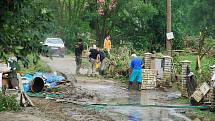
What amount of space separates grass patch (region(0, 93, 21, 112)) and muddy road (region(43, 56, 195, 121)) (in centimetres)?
242

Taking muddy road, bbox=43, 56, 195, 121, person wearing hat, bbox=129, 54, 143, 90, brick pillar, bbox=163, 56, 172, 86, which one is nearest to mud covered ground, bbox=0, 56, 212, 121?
muddy road, bbox=43, 56, 195, 121

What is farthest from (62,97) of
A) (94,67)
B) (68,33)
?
(68,33)

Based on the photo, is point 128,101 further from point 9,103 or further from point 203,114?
point 9,103

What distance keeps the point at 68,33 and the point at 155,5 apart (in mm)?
12180

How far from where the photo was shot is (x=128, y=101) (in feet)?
54.1

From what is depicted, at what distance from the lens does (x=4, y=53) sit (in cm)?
589

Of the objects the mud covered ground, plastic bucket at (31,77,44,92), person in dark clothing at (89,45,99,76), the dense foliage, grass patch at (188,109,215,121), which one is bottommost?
grass patch at (188,109,215,121)

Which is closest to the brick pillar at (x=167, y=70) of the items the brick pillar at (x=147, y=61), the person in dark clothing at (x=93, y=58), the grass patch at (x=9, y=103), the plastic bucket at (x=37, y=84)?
the brick pillar at (x=147, y=61)

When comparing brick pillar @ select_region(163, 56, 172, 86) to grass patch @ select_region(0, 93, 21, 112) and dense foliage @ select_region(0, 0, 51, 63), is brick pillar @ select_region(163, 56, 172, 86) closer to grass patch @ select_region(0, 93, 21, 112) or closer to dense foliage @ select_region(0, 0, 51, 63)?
grass patch @ select_region(0, 93, 21, 112)

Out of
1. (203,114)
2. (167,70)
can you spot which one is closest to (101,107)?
(203,114)

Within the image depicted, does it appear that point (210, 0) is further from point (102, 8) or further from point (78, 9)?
point (102, 8)

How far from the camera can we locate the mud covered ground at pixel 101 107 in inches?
499

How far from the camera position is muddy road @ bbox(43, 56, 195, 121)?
44.5ft

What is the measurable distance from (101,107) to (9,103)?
10.3 feet
